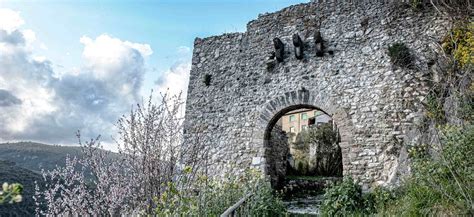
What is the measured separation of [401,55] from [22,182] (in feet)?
50.2

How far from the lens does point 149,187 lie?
11.0 feet

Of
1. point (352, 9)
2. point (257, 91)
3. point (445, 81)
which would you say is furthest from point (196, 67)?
point (445, 81)

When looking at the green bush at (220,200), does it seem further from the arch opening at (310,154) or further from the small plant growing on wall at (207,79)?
the arch opening at (310,154)

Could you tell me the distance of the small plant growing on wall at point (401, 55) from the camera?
22.8 ft

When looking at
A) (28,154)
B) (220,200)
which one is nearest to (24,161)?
(28,154)

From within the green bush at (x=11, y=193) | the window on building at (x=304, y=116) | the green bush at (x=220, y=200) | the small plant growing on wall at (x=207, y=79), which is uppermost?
the window on building at (x=304, y=116)

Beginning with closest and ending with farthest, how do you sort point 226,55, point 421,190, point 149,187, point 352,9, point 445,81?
point 149,187
point 421,190
point 445,81
point 352,9
point 226,55

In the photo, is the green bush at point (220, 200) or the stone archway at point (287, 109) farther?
the stone archway at point (287, 109)

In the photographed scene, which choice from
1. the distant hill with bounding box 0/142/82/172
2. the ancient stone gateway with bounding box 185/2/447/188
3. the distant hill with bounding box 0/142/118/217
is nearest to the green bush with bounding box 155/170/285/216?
the ancient stone gateway with bounding box 185/2/447/188

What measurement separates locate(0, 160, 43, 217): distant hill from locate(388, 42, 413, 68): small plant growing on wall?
409 inches

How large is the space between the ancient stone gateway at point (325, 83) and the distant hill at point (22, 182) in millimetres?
6314

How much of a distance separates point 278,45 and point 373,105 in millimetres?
2682

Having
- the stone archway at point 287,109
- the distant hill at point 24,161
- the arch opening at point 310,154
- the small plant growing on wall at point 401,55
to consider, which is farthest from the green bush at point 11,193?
the distant hill at point 24,161

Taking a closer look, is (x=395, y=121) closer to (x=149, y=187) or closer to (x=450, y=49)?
(x=450, y=49)
